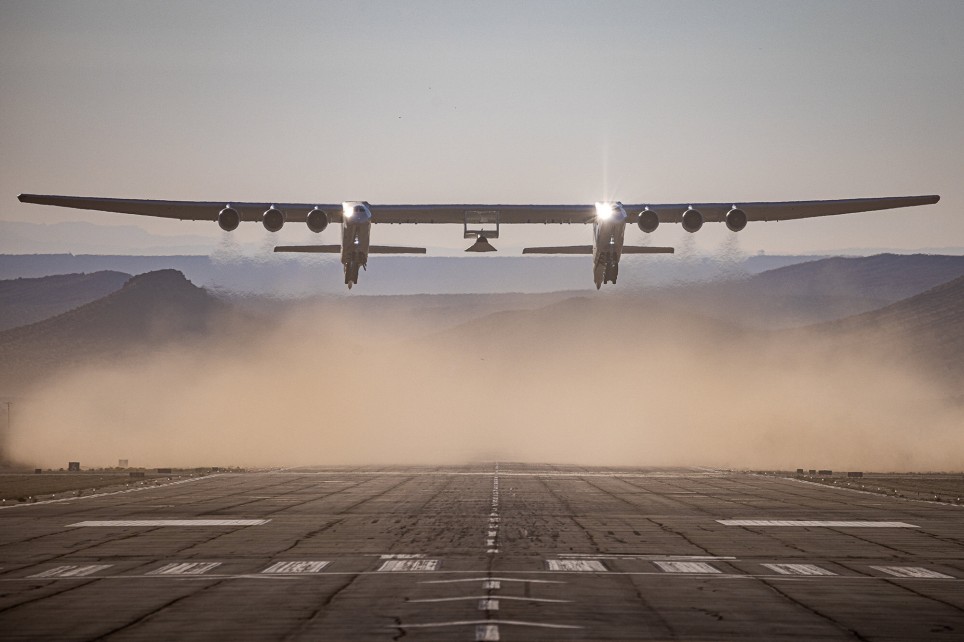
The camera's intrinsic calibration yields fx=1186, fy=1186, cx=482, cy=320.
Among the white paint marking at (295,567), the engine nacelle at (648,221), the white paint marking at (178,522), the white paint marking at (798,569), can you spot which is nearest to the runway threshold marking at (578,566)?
the white paint marking at (798,569)

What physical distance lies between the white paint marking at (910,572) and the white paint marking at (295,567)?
1292 cm

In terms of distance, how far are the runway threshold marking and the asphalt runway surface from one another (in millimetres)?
68

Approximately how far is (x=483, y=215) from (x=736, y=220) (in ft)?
34.5

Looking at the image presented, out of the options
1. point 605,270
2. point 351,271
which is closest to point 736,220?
point 605,270

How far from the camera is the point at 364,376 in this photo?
637 feet

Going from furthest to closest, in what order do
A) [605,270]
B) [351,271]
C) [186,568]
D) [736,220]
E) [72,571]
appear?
[736,220] < [605,270] < [351,271] < [186,568] < [72,571]

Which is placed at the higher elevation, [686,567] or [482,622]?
[686,567]

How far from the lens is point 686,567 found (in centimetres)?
2784

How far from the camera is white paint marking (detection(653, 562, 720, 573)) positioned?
2706cm

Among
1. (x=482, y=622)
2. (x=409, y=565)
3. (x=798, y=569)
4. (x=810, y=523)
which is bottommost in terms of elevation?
(x=482, y=622)

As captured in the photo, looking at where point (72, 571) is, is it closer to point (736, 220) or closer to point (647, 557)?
point (647, 557)

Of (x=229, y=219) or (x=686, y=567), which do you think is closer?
(x=686, y=567)

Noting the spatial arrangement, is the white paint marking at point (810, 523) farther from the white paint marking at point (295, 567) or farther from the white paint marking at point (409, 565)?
the white paint marking at point (295, 567)

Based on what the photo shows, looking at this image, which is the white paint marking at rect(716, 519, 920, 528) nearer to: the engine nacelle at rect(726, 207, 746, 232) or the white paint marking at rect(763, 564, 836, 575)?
the white paint marking at rect(763, 564, 836, 575)
